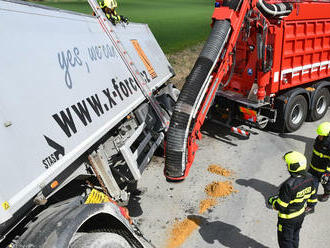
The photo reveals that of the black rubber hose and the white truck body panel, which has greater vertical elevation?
the white truck body panel

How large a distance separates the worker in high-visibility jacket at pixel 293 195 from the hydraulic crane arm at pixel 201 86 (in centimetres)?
169

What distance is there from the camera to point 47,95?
2.84 metres

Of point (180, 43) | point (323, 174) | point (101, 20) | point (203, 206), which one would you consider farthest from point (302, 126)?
point (180, 43)

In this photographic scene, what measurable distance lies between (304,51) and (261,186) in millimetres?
3959

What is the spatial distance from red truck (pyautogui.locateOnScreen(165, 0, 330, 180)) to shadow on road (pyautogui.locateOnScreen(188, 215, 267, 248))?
2.95ft

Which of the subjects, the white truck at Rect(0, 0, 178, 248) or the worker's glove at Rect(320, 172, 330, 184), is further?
the worker's glove at Rect(320, 172, 330, 184)

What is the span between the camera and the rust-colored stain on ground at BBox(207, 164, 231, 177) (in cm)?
588

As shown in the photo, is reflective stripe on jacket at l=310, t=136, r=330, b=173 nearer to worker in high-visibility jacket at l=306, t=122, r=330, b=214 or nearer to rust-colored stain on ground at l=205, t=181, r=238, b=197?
worker in high-visibility jacket at l=306, t=122, r=330, b=214

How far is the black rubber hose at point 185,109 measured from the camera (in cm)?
460

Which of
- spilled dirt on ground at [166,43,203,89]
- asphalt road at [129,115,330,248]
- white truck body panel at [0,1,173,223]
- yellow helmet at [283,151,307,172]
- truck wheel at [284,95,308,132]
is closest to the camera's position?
white truck body panel at [0,1,173,223]

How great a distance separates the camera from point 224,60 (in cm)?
553

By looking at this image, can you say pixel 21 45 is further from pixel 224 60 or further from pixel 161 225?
pixel 224 60

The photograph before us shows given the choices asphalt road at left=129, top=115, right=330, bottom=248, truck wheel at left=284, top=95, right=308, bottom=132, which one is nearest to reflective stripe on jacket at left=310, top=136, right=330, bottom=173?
asphalt road at left=129, top=115, right=330, bottom=248

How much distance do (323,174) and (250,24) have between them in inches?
142
